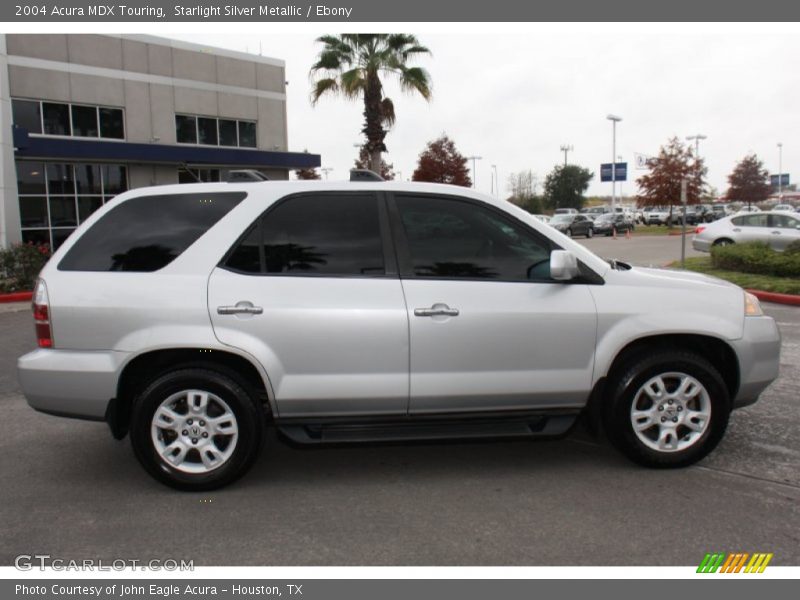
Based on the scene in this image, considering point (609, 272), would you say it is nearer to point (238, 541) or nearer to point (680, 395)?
point (680, 395)

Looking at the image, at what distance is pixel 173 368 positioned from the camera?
400 centimetres

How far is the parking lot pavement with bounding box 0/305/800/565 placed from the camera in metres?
3.32

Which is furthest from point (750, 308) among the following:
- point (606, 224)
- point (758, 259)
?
point (606, 224)

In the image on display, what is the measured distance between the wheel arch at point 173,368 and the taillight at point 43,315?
48 centimetres

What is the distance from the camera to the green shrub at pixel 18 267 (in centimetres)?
1441

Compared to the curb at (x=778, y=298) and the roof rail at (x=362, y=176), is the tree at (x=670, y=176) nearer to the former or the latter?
the curb at (x=778, y=298)

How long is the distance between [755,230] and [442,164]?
37795 mm

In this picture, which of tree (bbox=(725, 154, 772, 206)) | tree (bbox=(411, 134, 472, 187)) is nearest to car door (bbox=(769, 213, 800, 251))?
tree (bbox=(411, 134, 472, 187))

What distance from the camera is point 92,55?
22266 millimetres

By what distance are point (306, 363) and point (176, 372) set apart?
0.76 m

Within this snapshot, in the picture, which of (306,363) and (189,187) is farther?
(189,187)

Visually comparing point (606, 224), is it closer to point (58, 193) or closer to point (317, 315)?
point (58, 193)

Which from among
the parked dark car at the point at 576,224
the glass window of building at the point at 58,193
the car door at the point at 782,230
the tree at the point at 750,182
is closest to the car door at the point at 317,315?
the car door at the point at 782,230

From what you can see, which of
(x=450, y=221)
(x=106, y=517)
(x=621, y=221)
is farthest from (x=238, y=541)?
(x=621, y=221)
